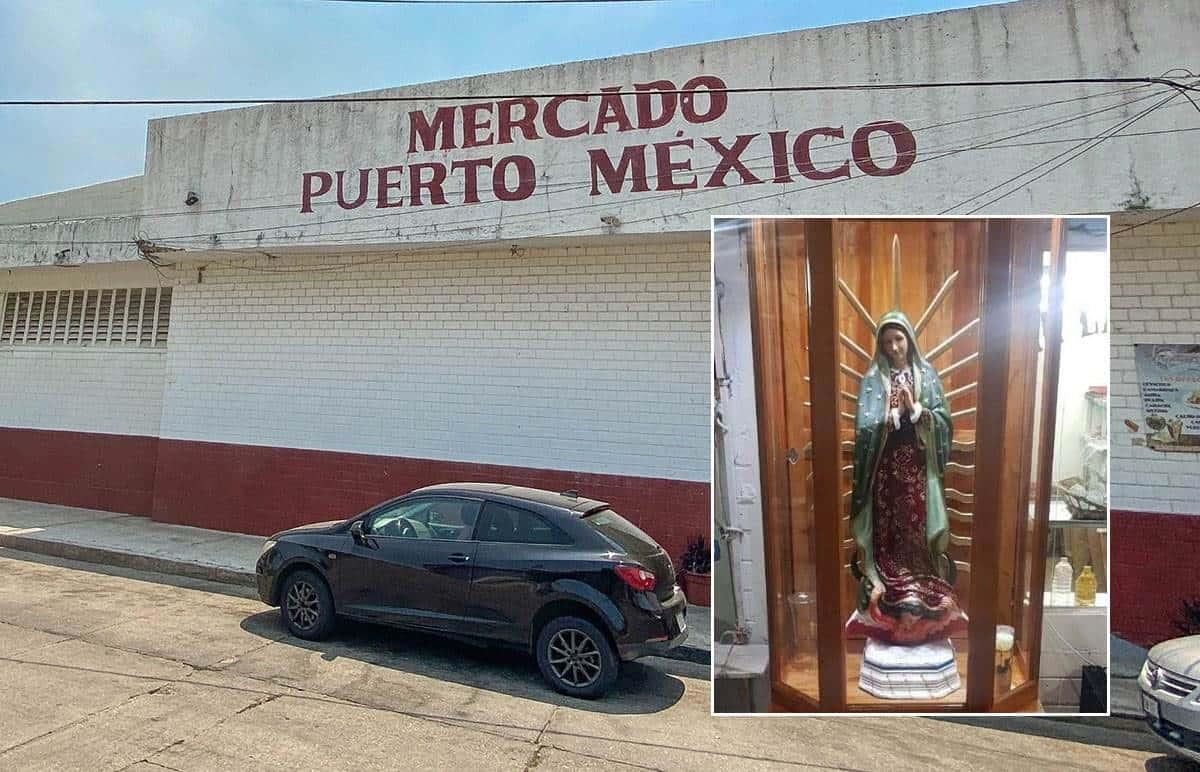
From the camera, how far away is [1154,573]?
6.95 m

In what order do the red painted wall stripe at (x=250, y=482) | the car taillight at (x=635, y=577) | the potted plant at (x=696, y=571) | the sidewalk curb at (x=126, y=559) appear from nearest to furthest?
1. the car taillight at (x=635, y=577)
2. the potted plant at (x=696, y=571)
3. the sidewalk curb at (x=126, y=559)
4. the red painted wall stripe at (x=250, y=482)

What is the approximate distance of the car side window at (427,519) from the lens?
5.88 metres

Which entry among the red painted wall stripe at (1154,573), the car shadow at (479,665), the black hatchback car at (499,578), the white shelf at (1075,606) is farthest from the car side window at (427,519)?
the red painted wall stripe at (1154,573)

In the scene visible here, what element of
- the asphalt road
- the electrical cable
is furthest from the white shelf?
the electrical cable

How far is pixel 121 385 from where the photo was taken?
11.6 metres

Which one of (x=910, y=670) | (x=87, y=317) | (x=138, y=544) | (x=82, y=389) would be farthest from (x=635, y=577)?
(x=87, y=317)

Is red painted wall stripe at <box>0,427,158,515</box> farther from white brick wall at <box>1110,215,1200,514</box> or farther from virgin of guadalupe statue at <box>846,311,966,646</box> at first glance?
white brick wall at <box>1110,215,1200,514</box>

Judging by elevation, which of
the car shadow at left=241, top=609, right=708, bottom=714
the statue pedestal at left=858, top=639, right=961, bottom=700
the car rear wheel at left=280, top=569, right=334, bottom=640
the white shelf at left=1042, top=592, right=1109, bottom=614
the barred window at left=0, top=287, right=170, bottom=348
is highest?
the barred window at left=0, top=287, right=170, bottom=348

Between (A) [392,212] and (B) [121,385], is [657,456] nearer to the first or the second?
(A) [392,212]

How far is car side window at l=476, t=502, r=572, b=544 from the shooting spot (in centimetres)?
554

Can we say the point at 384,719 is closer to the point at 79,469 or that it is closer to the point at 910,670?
the point at 910,670

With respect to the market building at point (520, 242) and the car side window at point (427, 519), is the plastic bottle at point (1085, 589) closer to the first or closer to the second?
the car side window at point (427, 519)

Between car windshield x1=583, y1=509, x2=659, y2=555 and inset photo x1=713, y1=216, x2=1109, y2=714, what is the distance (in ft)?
12.0

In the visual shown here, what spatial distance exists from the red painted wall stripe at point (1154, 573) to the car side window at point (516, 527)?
566cm
